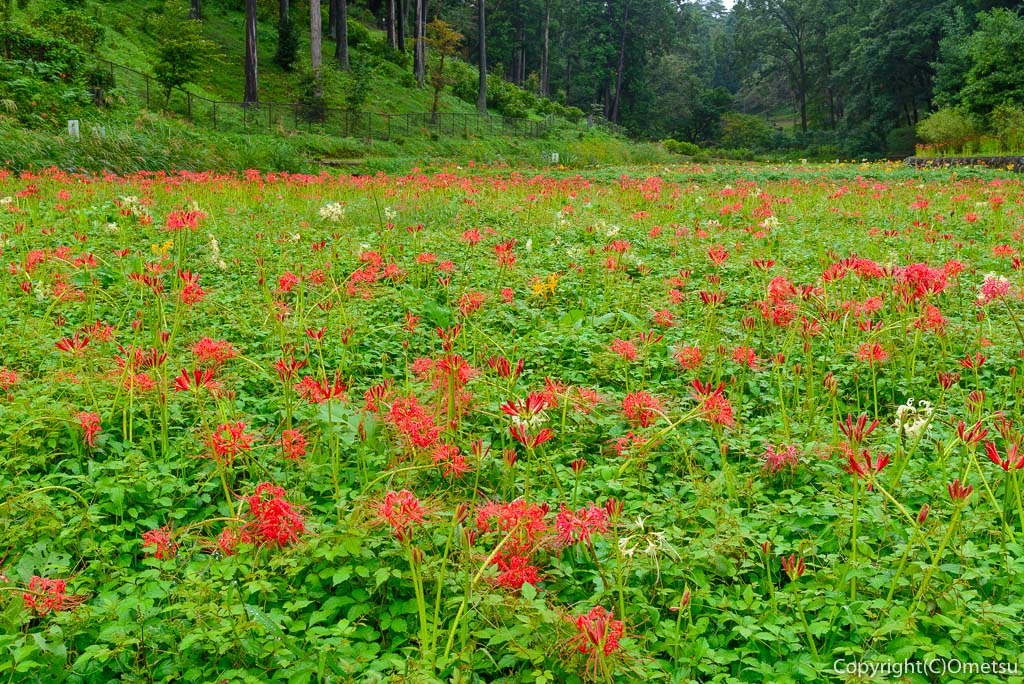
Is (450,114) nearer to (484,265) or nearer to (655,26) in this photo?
(484,265)

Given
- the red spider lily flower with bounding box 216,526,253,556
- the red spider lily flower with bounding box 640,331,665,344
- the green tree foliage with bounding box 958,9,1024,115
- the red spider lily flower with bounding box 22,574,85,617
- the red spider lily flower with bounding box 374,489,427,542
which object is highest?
the green tree foliage with bounding box 958,9,1024,115

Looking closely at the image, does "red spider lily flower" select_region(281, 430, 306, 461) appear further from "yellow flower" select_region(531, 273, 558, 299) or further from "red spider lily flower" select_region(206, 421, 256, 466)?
"yellow flower" select_region(531, 273, 558, 299)

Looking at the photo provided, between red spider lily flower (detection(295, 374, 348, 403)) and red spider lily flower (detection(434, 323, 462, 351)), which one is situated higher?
red spider lily flower (detection(434, 323, 462, 351))

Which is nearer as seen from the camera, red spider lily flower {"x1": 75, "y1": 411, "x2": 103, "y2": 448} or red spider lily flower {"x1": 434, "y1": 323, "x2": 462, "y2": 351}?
red spider lily flower {"x1": 75, "y1": 411, "x2": 103, "y2": 448}

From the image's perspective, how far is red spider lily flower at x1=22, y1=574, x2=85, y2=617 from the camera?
6.66ft

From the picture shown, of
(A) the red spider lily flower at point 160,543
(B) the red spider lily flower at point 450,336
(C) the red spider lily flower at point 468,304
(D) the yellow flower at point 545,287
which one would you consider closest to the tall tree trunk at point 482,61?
(D) the yellow flower at point 545,287

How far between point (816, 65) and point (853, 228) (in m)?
65.3

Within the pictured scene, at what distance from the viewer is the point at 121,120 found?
16.4m

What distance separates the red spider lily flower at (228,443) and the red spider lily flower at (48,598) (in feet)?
1.92

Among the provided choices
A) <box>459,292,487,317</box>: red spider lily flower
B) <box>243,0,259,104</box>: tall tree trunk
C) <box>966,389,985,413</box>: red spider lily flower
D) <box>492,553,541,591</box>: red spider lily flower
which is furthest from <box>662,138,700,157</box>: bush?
<box>492,553,541,591</box>: red spider lily flower

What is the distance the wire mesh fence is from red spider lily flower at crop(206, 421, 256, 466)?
60.7 feet

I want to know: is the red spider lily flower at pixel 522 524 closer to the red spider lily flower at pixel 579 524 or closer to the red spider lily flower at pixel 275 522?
the red spider lily flower at pixel 579 524

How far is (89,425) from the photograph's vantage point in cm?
295

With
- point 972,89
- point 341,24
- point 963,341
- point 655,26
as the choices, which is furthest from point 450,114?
point 655,26
